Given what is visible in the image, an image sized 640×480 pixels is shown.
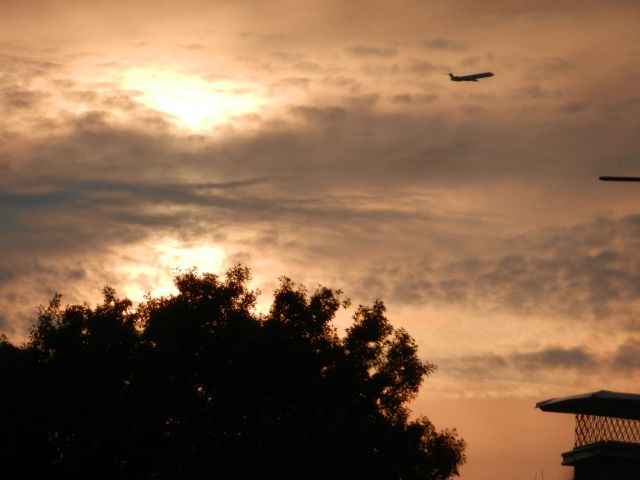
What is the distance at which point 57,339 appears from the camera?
6250cm

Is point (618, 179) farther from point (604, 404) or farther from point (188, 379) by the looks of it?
point (188, 379)

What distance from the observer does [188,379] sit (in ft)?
205

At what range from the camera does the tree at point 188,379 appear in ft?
193

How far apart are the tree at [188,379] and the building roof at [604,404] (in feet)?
41.9

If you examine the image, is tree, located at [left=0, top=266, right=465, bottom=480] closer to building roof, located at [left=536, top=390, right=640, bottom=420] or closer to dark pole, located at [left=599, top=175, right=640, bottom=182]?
building roof, located at [left=536, top=390, right=640, bottom=420]

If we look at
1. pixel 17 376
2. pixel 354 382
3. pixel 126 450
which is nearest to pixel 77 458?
pixel 126 450

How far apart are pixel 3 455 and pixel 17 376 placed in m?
4.95

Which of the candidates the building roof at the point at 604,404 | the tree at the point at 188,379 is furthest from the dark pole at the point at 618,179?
the tree at the point at 188,379

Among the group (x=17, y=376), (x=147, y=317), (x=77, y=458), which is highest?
(x=147, y=317)

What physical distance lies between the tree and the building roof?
41.9 feet

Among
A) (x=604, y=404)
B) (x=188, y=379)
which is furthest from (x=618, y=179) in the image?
(x=188, y=379)

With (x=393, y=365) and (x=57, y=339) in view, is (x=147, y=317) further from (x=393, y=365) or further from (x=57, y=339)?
(x=393, y=365)

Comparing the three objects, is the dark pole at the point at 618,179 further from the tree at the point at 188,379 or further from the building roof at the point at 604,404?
the tree at the point at 188,379

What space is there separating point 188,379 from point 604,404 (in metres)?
28.8
